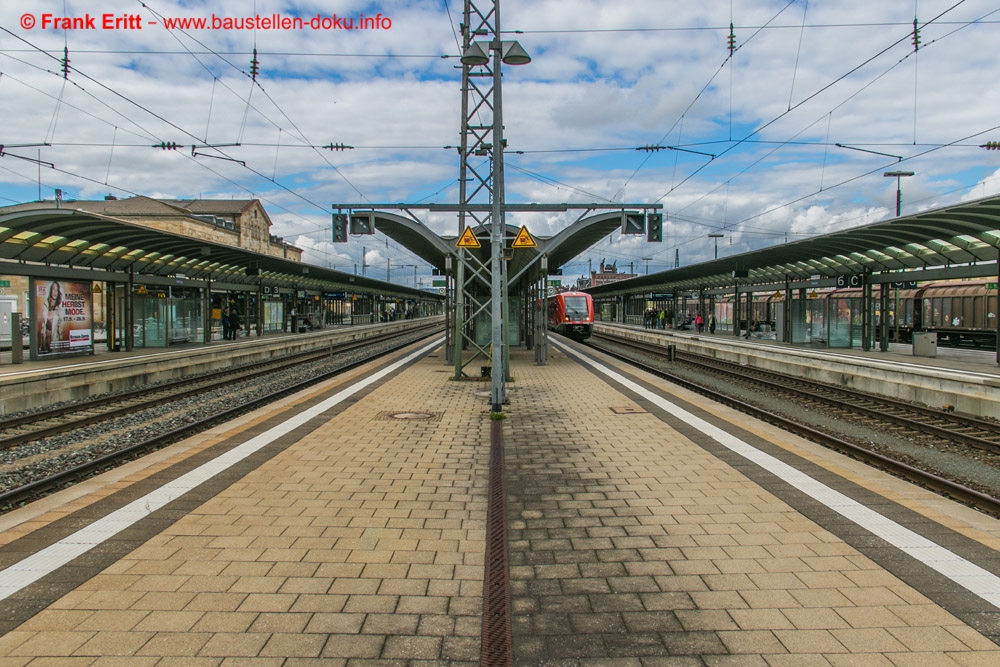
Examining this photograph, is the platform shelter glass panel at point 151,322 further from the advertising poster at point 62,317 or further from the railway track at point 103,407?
the railway track at point 103,407

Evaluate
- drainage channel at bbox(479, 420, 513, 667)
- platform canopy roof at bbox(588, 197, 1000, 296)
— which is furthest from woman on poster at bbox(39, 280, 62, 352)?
platform canopy roof at bbox(588, 197, 1000, 296)

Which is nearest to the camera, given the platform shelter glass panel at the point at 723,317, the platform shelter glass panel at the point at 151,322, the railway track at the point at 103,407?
the railway track at the point at 103,407

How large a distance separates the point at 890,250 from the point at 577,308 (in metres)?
19.6

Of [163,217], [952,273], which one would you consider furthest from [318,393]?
[163,217]

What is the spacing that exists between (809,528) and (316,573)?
350 centimetres

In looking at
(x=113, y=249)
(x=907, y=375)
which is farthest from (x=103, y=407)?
(x=907, y=375)

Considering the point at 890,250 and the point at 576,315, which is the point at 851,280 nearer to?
the point at 890,250

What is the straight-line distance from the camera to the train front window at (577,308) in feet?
122

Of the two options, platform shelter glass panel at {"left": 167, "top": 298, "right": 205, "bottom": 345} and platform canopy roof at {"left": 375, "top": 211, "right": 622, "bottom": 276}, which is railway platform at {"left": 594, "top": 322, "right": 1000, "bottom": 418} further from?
platform shelter glass panel at {"left": 167, "top": 298, "right": 205, "bottom": 345}

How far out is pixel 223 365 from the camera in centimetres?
1980

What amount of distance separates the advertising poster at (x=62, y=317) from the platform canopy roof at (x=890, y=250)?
71.2 ft

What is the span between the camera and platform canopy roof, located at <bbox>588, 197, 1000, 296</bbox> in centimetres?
1407

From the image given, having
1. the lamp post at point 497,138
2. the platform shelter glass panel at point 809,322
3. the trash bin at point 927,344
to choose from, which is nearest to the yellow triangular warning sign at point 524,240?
the lamp post at point 497,138

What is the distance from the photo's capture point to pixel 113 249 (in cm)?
1833
